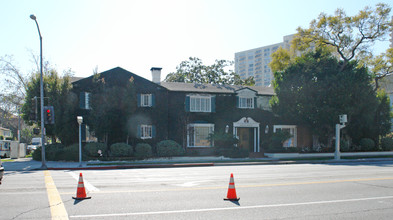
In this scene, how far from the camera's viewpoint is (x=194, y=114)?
3005cm

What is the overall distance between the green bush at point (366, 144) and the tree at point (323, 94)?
112 centimetres

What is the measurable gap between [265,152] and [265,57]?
120m

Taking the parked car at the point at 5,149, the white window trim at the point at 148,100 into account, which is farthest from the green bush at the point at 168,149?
the parked car at the point at 5,149

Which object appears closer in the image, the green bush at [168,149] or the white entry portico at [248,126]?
the green bush at [168,149]

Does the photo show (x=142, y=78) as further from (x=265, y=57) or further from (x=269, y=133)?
(x=265, y=57)

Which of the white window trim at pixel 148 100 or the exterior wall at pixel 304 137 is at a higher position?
the white window trim at pixel 148 100

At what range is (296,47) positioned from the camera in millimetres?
38062

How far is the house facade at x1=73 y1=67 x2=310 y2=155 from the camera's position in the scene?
28.3 m

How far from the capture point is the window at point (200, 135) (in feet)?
97.5

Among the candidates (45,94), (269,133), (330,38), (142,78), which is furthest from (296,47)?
(45,94)

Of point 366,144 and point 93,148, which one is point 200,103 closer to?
point 93,148

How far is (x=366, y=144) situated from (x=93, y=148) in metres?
23.6

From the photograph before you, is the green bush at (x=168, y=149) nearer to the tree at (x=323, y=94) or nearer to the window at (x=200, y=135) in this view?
the window at (x=200, y=135)

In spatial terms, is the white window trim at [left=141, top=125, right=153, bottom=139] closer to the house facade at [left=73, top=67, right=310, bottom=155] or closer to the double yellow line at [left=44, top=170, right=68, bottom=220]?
the house facade at [left=73, top=67, right=310, bottom=155]
